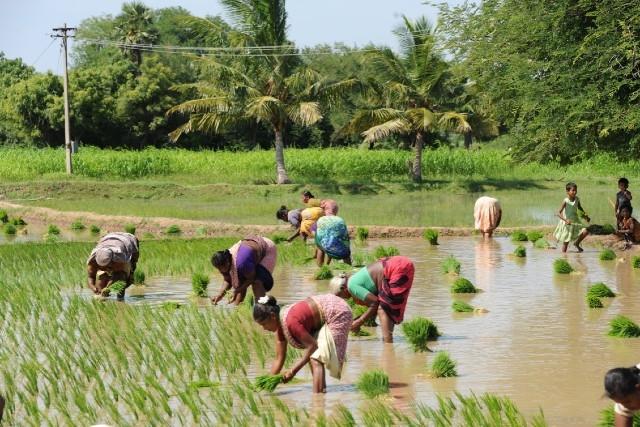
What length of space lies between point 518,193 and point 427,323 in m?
28.8

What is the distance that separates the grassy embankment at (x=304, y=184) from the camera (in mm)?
30703

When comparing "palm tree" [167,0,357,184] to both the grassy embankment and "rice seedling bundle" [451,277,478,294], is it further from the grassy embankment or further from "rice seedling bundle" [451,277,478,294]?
"rice seedling bundle" [451,277,478,294]

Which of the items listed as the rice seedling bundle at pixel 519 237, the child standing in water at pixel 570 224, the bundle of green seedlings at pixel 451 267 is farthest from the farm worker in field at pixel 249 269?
Answer: the rice seedling bundle at pixel 519 237

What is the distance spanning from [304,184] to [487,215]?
1650 cm

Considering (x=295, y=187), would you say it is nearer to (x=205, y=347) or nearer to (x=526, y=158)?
(x=526, y=158)

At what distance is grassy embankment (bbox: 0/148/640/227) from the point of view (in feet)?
101

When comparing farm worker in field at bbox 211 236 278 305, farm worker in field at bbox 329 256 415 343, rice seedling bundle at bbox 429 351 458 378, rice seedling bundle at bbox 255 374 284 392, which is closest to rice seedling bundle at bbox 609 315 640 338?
farm worker in field at bbox 329 256 415 343

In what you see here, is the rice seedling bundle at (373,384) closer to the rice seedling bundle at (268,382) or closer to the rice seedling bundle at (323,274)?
the rice seedling bundle at (268,382)

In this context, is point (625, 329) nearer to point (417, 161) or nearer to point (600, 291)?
point (600, 291)

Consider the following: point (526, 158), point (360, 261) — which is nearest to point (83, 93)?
point (526, 158)

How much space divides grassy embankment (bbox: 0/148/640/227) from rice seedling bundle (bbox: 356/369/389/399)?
57.6ft

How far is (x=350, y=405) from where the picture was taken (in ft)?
28.9

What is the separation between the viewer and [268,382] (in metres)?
8.88

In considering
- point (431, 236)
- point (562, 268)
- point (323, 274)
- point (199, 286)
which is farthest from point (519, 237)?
point (199, 286)
